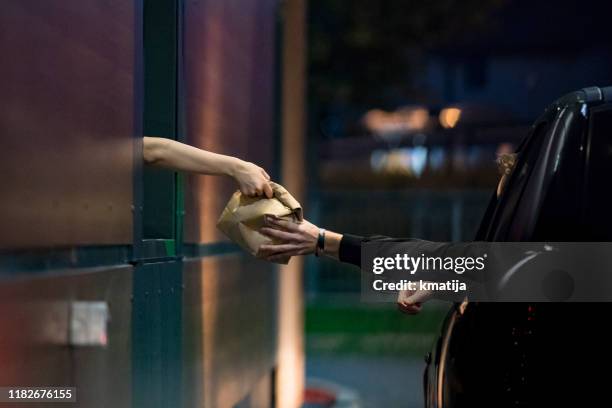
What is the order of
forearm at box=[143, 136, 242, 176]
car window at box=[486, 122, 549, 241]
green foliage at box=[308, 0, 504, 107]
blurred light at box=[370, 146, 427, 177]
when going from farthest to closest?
blurred light at box=[370, 146, 427, 177], green foliage at box=[308, 0, 504, 107], forearm at box=[143, 136, 242, 176], car window at box=[486, 122, 549, 241]

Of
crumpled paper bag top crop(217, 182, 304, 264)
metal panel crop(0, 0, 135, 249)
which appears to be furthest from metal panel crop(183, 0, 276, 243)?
crumpled paper bag top crop(217, 182, 304, 264)

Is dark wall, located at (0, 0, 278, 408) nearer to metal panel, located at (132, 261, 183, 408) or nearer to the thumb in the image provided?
metal panel, located at (132, 261, 183, 408)

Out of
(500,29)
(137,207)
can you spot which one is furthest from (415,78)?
(137,207)

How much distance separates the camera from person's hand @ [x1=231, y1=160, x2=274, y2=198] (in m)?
3.89

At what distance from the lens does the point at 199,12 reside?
5281 millimetres

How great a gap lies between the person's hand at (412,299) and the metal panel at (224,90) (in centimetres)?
148

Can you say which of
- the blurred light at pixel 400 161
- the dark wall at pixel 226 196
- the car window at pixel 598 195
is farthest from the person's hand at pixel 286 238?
the blurred light at pixel 400 161

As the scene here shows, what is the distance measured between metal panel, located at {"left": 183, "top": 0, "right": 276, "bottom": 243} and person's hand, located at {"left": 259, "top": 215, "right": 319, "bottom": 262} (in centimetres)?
128

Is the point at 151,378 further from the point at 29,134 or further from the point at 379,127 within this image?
the point at 379,127

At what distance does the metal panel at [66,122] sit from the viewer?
2.87m

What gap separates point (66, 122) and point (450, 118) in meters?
19.2

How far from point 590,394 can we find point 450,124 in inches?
737

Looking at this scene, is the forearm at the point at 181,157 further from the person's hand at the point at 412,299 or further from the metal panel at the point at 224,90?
the person's hand at the point at 412,299

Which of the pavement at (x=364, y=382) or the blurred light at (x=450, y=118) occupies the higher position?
the blurred light at (x=450, y=118)
